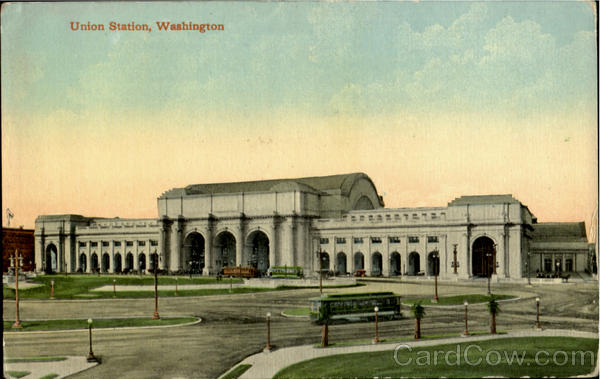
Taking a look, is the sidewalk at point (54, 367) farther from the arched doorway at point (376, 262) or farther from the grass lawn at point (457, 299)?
the arched doorway at point (376, 262)

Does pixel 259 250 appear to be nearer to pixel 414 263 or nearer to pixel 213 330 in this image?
pixel 414 263

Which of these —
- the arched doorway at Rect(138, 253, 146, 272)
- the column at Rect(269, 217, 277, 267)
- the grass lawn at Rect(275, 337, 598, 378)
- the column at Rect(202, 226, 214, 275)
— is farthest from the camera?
the column at Rect(202, 226, 214, 275)

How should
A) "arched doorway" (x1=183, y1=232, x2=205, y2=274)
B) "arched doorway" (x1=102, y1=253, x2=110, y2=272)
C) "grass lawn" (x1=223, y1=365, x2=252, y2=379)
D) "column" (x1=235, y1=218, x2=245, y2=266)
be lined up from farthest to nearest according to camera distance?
"column" (x1=235, y1=218, x2=245, y2=266) → "arched doorway" (x1=183, y1=232, x2=205, y2=274) → "arched doorway" (x1=102, y1=253, x2=110, y2=272) → "grass lawn" (x1=223, y1=365, x2=252, y2=379)

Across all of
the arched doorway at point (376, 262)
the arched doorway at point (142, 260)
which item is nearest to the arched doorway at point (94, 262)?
the arched doorway at point (142, 260)

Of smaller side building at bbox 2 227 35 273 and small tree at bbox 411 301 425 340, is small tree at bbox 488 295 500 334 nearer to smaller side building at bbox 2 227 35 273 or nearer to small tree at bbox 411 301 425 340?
small tree at bbox 411 301 425 340

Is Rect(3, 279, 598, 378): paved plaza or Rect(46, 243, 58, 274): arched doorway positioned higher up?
Rect(46, 243, 58, 274): arched doorway

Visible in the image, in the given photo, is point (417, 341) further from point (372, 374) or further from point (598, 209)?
point (598, 209)

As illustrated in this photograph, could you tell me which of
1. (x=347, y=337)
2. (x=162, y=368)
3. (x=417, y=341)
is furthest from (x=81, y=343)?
(x=417, y=341)

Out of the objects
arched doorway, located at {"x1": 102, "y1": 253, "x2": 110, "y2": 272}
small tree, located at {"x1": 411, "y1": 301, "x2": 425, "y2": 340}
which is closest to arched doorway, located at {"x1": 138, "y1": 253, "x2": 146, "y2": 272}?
arched doorway, located at {"x1": 102, "y1": 253, "x2": 110, "y2": 272}
